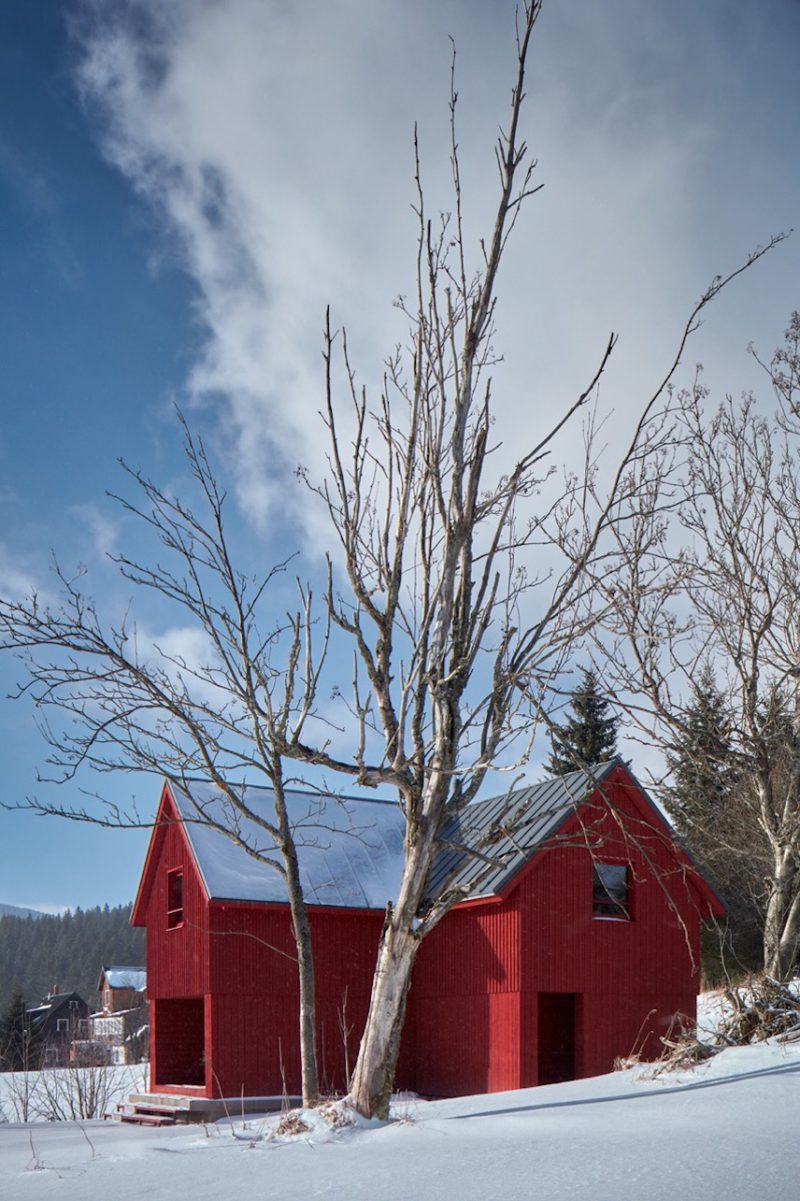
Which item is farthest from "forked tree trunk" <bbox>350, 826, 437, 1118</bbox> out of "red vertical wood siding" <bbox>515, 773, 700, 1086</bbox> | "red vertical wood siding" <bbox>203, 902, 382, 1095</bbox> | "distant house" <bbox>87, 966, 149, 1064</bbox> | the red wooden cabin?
"distant house" <bbox>87, 966, 149, 1064</bbox>

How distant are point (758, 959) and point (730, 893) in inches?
98.9

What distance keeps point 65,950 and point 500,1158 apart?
335 ft

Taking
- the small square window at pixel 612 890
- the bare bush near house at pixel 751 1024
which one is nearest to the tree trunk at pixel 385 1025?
the bare bush near house at pixel 751 1024

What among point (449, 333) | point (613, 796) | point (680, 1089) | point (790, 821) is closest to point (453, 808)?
point (680, 1089)

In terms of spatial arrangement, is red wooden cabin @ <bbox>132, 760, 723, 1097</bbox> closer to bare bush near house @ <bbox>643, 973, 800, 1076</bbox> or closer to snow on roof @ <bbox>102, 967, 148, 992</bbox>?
bare bush near house @ <bbox>643, 973, 800, 1076</bbox>

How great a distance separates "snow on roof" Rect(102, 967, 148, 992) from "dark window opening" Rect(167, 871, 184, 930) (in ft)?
123

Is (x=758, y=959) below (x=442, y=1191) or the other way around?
below

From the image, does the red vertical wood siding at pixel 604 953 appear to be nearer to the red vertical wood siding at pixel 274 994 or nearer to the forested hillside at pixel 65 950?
the red vertical wood siding at pixel 274 994

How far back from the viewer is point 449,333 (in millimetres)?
9461

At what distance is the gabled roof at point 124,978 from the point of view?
56750 mm

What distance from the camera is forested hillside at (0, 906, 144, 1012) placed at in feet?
290

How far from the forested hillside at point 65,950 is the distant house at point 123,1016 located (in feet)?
66.5

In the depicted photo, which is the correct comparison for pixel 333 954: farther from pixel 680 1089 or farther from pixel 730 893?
pixel 730 893

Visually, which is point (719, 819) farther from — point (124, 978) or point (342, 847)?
point (124, 978)
